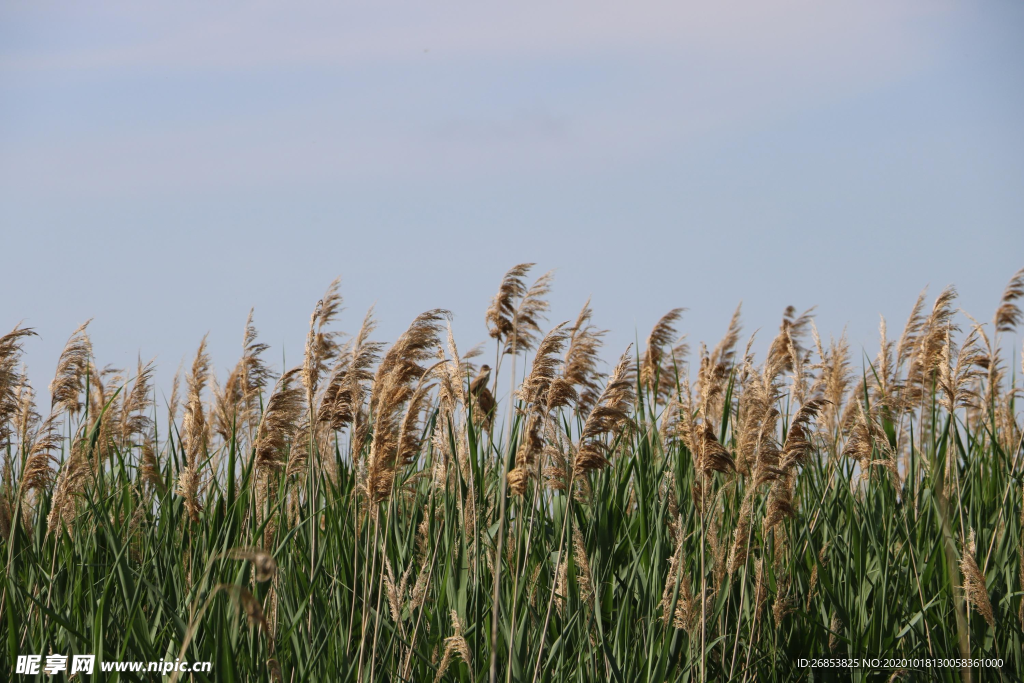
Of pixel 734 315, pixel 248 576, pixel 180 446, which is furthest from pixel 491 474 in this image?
pixel 734 315

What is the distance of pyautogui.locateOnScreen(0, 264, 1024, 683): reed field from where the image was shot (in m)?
3.49

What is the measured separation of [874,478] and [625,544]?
2141 millimetres

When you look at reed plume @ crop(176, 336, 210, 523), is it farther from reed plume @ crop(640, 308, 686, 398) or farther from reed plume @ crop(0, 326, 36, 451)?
reed plume @ crop(640, 308, 686, 398)

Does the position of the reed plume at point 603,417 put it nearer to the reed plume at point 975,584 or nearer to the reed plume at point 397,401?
the reed plume at point 397,401

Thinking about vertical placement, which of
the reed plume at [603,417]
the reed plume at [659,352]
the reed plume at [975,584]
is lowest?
the reed plume at [975,584]

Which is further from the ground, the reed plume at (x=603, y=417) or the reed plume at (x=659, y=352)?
the reed plume at (x=659, y=352)

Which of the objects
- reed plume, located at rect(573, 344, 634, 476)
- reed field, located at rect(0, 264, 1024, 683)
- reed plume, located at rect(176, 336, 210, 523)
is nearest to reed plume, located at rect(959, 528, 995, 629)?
reed field, located at rect(0, 264, 1024, 683)

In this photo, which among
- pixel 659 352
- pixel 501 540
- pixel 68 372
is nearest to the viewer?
pixel 501 540

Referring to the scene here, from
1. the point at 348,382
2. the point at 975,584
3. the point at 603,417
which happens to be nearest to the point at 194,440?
the point at 348,382

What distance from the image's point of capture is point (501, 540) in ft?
10.4

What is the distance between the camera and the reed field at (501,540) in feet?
11.5

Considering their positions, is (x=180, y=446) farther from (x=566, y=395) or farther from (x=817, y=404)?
(x=817, y=404)

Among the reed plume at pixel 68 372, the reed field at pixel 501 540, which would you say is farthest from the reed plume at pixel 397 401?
the reed plume at pixel 68 372

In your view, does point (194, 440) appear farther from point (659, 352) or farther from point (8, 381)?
point (659, 352)
